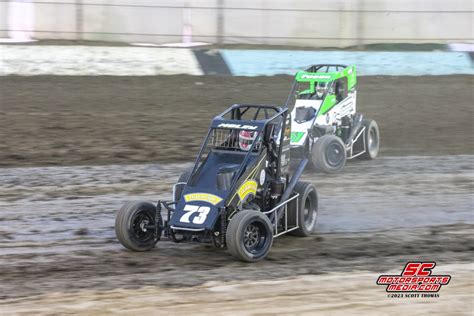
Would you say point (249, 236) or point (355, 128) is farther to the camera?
point (355, 128)

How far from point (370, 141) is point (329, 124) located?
1155 millimetres

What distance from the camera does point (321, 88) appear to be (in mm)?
13539

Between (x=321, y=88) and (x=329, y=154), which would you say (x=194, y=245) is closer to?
(x=329, y=154)

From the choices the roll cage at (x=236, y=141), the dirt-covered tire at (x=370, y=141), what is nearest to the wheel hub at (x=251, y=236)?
the roll cage at (x=236, y=141)

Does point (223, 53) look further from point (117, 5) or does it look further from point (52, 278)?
point (52, 278)

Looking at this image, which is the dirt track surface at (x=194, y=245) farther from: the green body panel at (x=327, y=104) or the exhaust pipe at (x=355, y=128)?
the green body panel at (x=327, y=104)

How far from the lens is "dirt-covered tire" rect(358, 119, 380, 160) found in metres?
14.1

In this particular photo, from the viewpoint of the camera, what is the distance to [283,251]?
27.5ft

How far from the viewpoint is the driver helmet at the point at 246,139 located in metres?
8.46

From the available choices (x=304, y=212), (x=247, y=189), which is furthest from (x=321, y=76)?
(x=247, y=189)

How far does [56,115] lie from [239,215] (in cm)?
938

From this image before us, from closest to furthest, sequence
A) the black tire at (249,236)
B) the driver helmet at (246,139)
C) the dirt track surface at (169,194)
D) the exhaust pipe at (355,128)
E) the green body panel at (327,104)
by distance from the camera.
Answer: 1. the dirt track surface at (169,194)
2. the black tire at (249,236)
3. the driver helmet at (246,139)
4. the green body panel at (327,104)
5. the exhaust pipe at (355,128)

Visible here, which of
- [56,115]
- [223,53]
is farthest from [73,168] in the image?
[223,53]

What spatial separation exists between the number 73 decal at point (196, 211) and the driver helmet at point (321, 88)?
596 cm
